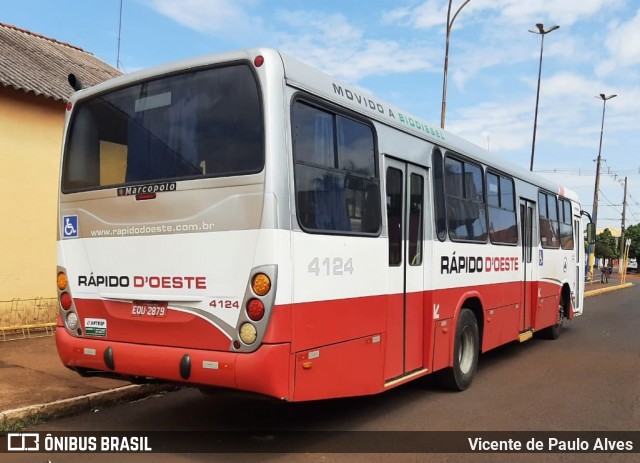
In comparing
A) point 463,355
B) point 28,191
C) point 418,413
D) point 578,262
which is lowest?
point 418,413

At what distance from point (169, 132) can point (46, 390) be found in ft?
11.5

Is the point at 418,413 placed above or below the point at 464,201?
below

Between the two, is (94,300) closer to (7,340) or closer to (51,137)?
(7,340)

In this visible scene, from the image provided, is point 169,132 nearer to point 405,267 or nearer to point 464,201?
point 405,267

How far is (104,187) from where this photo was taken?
5133mm

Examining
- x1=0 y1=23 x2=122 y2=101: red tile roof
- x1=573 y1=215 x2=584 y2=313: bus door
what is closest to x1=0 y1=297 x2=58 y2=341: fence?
x1=0 y1=23 x2=122 y2=101: red tile roof

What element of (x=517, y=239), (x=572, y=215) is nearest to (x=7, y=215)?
(x=517, y=239)

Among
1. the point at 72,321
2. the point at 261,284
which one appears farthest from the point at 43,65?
the point at 261,284

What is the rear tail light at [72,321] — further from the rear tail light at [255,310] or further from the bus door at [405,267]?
the bus door at [405,267]

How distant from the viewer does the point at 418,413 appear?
6.17m

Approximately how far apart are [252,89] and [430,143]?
2.66 metres

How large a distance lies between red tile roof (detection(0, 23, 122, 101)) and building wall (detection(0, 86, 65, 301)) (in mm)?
242

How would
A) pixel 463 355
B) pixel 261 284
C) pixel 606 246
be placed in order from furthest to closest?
1. pixel 606 246
2. pixel 463 355
3. pixel 261 284

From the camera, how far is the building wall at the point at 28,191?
9641 mm
